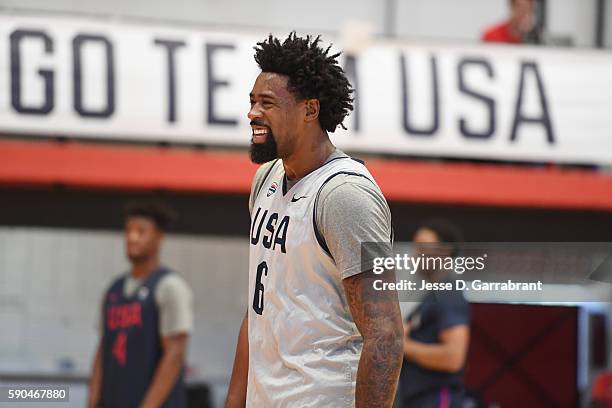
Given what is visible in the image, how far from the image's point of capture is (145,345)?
239 inches

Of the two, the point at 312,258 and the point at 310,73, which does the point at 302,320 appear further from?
the point at 310,73

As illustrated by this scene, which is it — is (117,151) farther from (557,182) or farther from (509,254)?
(509,254)

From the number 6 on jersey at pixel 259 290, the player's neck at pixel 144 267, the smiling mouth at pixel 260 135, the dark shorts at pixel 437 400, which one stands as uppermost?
the smiling mouth at pixel 260 135

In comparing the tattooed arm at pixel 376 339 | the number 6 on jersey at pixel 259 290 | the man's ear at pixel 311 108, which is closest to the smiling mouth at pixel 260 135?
the man's ear at pixel 311 108

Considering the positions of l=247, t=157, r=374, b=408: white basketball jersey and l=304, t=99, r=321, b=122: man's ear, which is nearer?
l=247, t=157, r=374, b=408: white basketball jersey

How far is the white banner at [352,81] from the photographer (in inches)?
297

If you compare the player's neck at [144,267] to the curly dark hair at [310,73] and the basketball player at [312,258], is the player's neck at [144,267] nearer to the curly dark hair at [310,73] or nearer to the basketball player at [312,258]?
the basketball player at [312,258]

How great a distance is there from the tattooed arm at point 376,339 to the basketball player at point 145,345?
3.17 metres

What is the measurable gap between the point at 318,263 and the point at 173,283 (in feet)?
10.3

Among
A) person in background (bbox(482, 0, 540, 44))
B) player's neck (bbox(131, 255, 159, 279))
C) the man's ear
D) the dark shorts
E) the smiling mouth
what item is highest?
person in background (bbox(482, 0, 540, 44))

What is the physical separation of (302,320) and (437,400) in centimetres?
242

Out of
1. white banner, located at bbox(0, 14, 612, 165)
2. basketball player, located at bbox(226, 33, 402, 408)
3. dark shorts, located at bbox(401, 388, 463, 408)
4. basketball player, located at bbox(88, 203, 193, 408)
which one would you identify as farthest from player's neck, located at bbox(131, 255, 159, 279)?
basketball player, located at bbox(226, 33, 402, 408)

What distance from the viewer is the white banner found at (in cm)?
754

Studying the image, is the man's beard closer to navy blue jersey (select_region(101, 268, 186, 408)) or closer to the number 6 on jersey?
the number 6 on jersey
